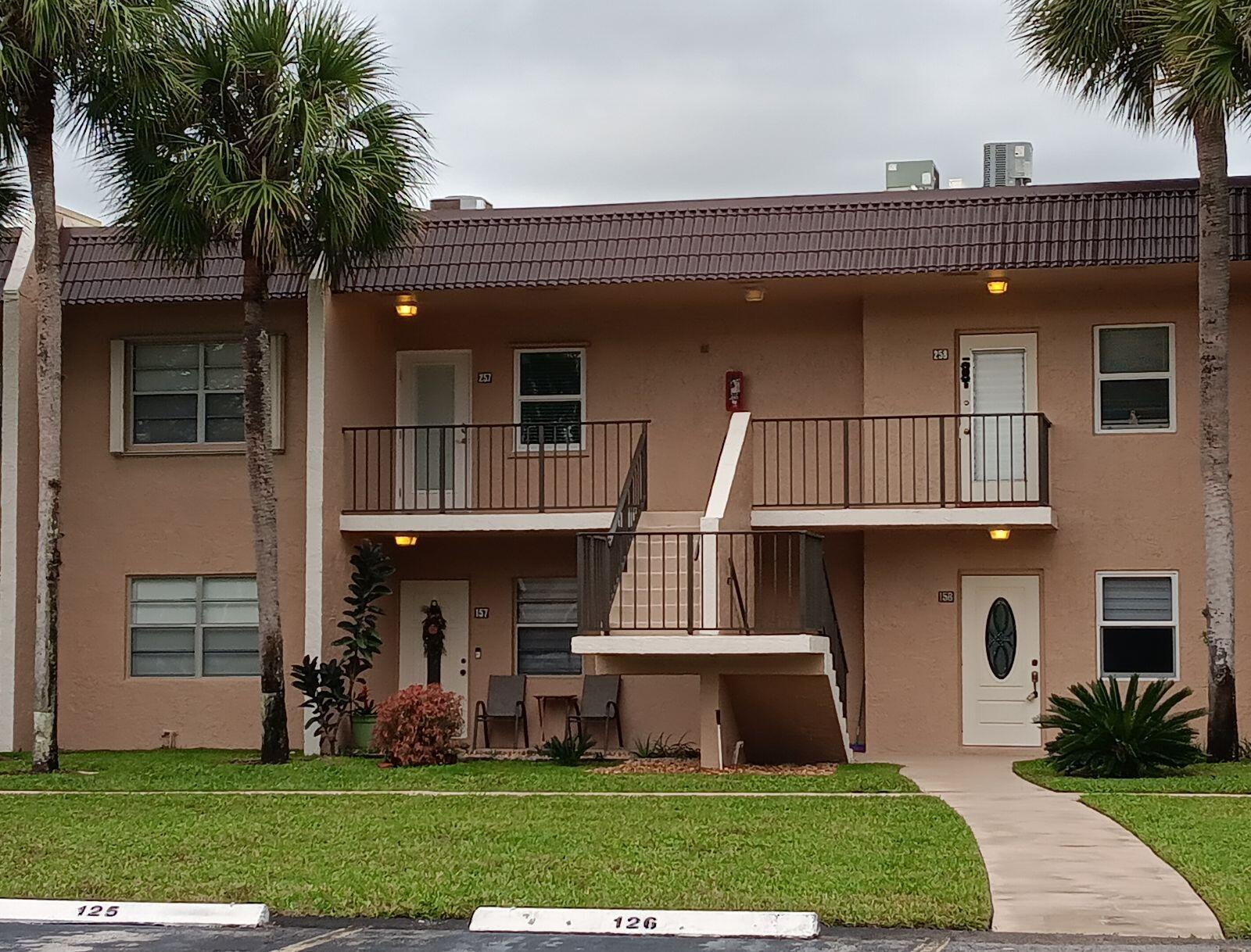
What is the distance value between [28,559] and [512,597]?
567 cm

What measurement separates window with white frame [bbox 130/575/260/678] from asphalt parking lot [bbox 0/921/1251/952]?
1160 centimetres

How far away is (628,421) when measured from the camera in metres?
20.4

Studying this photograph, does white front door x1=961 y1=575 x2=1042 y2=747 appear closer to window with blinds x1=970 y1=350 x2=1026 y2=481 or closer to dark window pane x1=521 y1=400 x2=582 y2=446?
window with blinds x1=970 y1=350 x2=1026 y2=481

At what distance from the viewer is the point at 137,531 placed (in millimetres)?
21375

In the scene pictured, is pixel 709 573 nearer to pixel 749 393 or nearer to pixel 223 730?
pixel 749 393

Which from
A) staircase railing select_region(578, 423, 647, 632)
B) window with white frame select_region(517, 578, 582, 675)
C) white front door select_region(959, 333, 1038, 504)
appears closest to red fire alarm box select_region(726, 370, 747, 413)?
white front door select_region(959, 333, 1038, 504)

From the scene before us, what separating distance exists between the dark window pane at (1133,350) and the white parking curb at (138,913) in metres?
13.2

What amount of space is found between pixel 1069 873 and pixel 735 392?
35.8 feet

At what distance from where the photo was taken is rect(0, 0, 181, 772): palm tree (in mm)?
16812

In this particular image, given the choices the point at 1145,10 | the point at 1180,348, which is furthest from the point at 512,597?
the point at 1145,10

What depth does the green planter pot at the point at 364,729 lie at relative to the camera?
65.1 feet

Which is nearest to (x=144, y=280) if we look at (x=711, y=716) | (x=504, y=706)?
(x=504, y=706)

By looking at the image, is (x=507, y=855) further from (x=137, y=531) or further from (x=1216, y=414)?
(x=137, y=531)

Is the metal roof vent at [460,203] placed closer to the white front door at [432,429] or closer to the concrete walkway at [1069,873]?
the white front door at [432,429]
